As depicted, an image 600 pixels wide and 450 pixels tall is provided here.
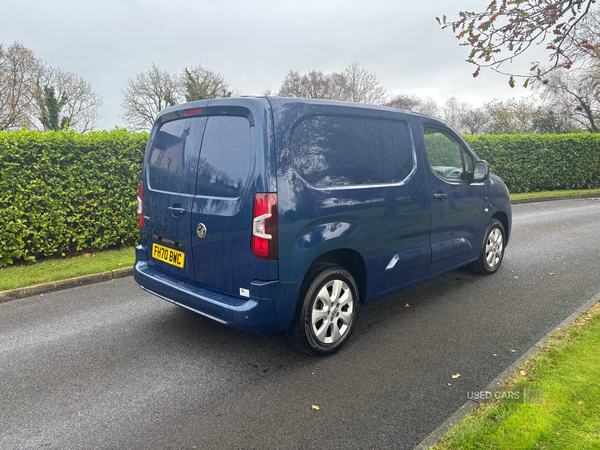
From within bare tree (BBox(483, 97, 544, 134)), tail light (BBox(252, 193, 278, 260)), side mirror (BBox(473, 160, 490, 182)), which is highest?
bare tree (BBox(483, 97, 544, 134))

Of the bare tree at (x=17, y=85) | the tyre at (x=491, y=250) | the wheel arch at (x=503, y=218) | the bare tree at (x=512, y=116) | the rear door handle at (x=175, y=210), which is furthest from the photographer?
the bare tree at (x=512, y=116)

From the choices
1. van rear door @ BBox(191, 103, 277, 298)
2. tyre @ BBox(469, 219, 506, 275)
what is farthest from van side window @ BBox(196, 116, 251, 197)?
tyre @ BBox(469, 219, 506, 275)

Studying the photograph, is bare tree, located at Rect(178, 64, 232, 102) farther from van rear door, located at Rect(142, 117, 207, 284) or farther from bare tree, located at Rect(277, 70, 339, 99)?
van rear door, located at Rect(142, 117, 207, 284)

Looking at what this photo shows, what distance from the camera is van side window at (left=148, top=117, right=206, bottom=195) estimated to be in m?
3.51

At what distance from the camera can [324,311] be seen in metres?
3.45

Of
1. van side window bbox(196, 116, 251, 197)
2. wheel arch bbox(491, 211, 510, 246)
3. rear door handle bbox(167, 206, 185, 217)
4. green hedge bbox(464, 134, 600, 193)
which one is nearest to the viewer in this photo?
van side window bbox(196, 116, 251, 197)

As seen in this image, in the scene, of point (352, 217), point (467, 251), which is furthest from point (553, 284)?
point (352, 217)

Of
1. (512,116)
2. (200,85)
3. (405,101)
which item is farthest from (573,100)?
(200,85)

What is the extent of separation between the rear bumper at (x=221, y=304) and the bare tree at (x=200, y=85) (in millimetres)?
43948

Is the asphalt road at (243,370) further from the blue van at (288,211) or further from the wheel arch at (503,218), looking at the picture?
the wheel arch at (503,218)

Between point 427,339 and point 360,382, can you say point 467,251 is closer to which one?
point 427,339

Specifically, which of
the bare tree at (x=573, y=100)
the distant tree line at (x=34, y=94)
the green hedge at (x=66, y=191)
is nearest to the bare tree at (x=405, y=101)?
the bare tree at (x=573, y=100)

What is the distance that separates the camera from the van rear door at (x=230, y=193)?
3.06 meters

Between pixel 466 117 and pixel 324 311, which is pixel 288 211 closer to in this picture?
pixel 324 311
